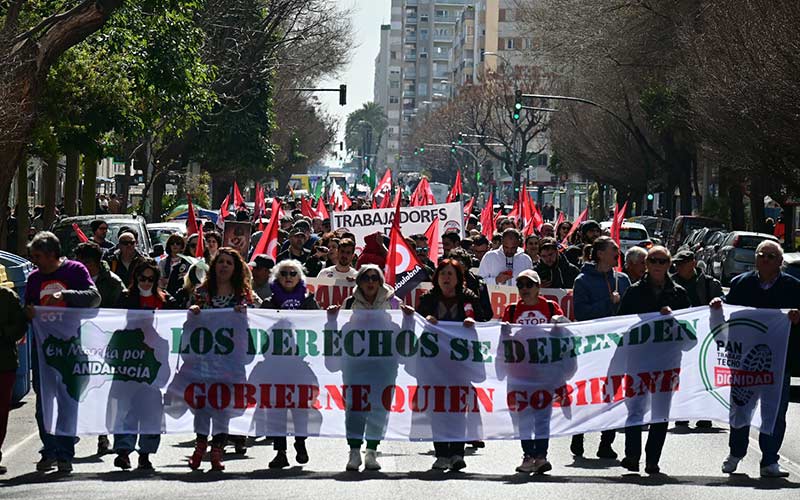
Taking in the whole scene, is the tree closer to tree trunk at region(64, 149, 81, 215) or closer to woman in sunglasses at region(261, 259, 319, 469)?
woman in sunglasses at region(261, 259, 319, 469)

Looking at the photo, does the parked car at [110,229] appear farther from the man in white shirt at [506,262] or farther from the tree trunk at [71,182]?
the tree trunk at [71,182]

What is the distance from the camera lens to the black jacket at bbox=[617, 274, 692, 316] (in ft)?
35.9

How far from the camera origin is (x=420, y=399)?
34.8ft

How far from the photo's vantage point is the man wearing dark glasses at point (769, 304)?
10.5 meters

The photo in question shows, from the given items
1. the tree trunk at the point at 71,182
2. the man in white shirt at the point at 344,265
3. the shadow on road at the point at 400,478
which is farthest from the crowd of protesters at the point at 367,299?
the tree trunk at the point at 71,182

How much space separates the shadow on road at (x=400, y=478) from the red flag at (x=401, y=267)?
12.8ft

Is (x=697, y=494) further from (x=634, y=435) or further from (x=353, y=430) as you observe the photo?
(x=353, y=430)

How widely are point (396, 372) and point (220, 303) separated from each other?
1351mm

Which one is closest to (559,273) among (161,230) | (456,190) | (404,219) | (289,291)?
(289,291)

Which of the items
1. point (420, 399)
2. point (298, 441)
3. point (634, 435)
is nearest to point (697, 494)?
point (634, 435)

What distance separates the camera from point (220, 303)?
1071 centimetres

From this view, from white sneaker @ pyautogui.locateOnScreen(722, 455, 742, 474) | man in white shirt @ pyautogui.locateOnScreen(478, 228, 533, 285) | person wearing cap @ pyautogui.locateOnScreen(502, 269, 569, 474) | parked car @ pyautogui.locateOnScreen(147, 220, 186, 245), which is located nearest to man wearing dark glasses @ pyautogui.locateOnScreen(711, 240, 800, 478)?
white sneaker @ pyautogui.locateOnScreen(722, 455, 742, 474)

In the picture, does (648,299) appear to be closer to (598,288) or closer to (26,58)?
(598,288)

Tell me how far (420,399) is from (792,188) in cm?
3056
